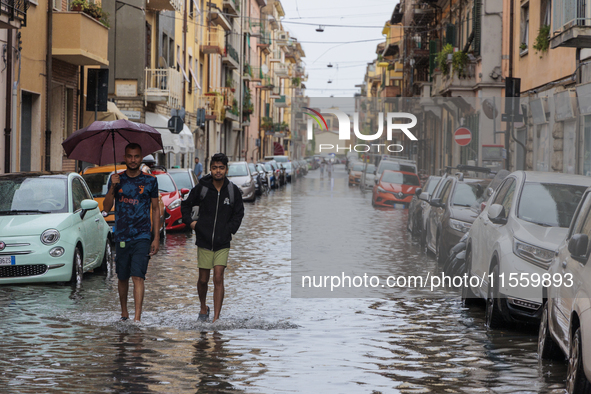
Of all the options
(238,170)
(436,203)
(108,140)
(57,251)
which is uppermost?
(108,140)

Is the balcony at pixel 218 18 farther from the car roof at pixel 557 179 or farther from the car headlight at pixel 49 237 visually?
the car roof at pixel 557 179

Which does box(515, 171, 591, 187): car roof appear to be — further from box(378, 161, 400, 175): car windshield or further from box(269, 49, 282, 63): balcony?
box(269, 49, 282, 63): balcony

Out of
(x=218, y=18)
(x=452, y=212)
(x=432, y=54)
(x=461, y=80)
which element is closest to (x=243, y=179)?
(x=461, y=80)

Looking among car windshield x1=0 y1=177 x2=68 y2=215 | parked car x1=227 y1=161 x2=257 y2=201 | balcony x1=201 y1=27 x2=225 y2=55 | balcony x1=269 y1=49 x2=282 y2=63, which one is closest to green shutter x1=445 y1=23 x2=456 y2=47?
parked car x1=227 y1=161 x2=257 y2=201

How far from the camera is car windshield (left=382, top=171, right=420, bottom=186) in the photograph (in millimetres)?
33469

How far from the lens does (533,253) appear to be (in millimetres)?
8516

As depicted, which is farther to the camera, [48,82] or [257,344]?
[48,82]

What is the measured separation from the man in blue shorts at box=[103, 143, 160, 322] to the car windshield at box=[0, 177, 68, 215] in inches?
117

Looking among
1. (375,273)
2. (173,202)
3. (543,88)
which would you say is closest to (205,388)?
(375,273)

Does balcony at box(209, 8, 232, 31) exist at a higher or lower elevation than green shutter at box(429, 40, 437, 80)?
higher

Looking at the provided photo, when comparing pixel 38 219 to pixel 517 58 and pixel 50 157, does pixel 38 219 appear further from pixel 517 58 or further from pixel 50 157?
pixel 517 58

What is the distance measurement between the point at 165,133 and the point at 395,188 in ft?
29.5

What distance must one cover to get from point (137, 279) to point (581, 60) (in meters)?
14.9

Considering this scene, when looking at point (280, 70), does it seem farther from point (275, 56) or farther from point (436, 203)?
point (436, 203)
